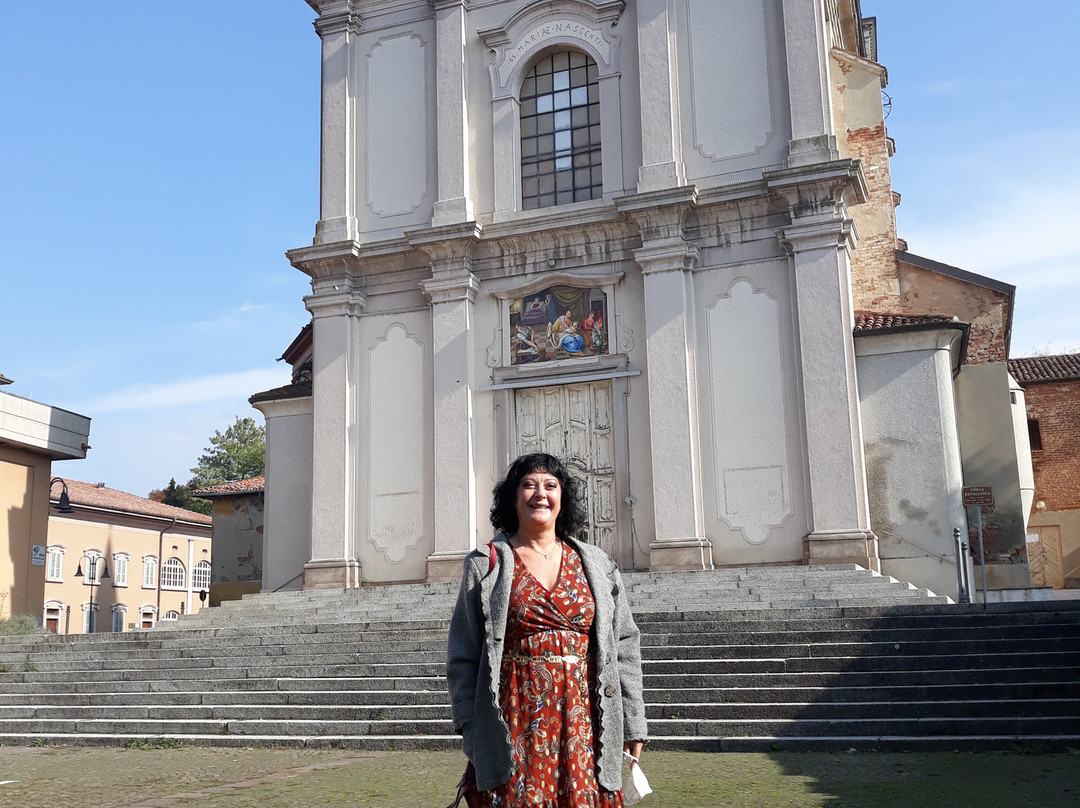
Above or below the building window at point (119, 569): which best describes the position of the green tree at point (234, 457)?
above

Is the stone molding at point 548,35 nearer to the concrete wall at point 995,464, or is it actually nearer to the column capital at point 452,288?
the column capital at point 452,288

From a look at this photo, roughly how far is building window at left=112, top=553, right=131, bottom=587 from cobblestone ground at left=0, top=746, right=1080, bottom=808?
107 ft

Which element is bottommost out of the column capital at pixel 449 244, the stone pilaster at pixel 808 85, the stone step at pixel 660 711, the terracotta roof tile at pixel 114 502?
the stone step at pixel 660 711

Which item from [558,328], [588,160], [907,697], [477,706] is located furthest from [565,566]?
[588,160]

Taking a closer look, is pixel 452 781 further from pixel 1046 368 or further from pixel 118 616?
pixel 118 616

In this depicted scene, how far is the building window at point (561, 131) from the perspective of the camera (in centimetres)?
1972

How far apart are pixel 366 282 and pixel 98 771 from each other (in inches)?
482

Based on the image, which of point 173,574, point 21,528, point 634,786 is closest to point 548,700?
point 634,786

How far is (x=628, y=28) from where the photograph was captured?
19516 millimetres

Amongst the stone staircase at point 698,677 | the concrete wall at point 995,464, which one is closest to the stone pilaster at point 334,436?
the stone staircase at point 698,677

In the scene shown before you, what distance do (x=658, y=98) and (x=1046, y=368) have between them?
1919 centimetres

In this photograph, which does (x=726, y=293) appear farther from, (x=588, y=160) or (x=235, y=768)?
(x=235, y=768)

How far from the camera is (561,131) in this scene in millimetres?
19969

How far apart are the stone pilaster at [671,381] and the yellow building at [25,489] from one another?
12.3 meters
